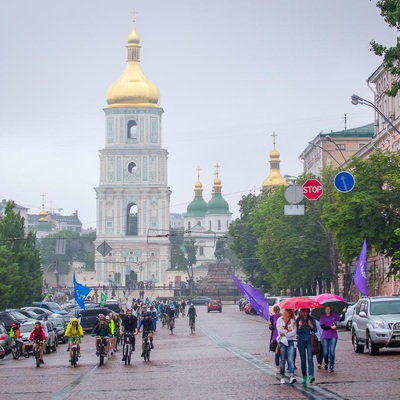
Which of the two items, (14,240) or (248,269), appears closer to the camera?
(14,240)

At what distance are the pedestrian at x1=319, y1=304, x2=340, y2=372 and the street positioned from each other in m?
0.34

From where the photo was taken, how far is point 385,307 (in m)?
34.8

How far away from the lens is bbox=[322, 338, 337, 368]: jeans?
29422 mm

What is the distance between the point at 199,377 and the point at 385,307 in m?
7.89

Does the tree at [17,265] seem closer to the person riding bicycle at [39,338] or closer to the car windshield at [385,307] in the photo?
the person riding bicycle at [39,338]

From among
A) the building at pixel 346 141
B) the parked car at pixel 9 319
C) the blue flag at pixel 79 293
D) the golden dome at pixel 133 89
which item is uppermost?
the golden dome at pixel 133 89

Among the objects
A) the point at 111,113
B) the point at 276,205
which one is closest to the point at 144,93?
the point at 111,113

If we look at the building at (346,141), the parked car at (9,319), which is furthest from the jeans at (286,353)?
the building at (346,141)

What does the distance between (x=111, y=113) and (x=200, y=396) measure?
528 ft

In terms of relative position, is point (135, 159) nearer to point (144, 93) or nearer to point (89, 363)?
point (144, 93)

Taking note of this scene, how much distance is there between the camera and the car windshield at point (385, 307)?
1367 inches

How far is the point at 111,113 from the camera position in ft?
601

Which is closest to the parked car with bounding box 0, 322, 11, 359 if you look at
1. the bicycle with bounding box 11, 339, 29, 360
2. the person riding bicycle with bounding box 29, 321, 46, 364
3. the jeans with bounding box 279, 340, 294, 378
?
the bicycle with bounding box 11, 339, 29, 360

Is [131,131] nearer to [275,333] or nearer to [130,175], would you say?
[130,175]
